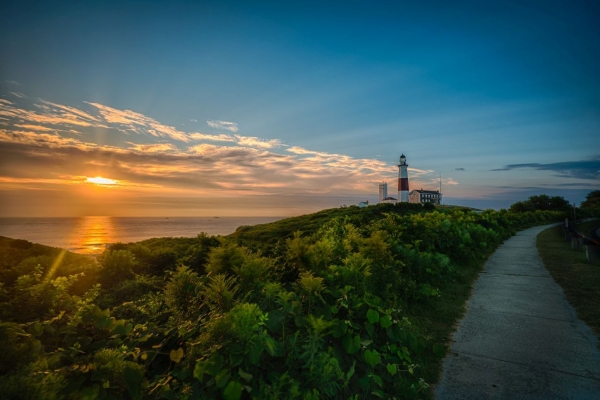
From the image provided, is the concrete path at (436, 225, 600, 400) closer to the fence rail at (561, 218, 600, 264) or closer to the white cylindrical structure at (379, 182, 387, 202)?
the fence rail at (561, 218, 600, 264)

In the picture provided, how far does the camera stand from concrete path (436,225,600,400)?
3.46m

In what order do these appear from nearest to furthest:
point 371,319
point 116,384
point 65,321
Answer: point 116,384 < point 65,321 < point 371,319

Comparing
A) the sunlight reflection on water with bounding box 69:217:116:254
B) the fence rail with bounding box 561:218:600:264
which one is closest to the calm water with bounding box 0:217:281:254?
the sunlight reflection on water with bounding box 69:217:116:254

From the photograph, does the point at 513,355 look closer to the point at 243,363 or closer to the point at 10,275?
the point at 243,363

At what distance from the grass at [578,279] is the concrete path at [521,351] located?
0.22 meters

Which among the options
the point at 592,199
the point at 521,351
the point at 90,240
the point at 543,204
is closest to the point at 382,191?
the point at 543,204

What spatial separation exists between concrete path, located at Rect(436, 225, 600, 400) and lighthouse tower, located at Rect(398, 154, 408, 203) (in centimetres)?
6260

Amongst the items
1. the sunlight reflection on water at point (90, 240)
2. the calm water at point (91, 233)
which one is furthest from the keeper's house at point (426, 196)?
the sunlight reflection on water at point (90, 240)

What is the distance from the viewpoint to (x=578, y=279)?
27.2 ft

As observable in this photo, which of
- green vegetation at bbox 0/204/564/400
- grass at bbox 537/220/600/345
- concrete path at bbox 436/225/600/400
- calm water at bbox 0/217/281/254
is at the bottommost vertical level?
calm water at bbox 0/217/281/254

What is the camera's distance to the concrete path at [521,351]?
346 cm

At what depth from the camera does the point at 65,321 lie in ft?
9.31

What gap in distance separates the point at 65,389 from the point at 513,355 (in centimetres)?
519

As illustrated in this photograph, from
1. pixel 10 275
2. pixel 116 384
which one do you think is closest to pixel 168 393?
pixel 116 384
